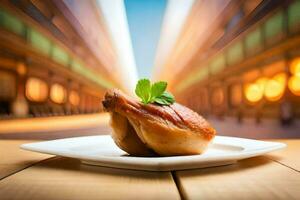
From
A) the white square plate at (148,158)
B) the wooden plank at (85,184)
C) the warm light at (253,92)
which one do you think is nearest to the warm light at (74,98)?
the warm light at (253,92)

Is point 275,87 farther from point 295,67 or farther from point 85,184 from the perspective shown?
point 85,184

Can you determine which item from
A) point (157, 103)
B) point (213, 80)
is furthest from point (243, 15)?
point (157, 103)

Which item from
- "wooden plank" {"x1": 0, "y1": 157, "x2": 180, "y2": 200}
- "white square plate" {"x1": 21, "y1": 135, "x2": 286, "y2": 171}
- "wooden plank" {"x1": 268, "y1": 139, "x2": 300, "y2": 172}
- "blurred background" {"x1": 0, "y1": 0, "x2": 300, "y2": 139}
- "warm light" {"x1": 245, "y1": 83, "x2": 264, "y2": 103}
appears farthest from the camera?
"warm light" {"x1": 245, "y1": 83, "x2": 264, "y2": 103}

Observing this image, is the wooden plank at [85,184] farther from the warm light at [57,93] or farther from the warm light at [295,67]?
the warm light at [295,67]

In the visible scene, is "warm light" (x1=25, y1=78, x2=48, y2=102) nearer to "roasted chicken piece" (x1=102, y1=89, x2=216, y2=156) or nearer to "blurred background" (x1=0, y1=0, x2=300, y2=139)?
"blurred background" (x1=0, y1=0, x2=300, y2=139)

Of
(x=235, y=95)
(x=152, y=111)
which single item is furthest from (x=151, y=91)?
(x=235, y=95)

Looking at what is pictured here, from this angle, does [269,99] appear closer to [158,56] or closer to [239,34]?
[239,34]

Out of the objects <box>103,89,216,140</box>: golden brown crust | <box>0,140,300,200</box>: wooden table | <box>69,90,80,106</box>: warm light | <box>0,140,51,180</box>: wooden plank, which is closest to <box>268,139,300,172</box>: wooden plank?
<box>0,140,300,200</box>: wooden table
